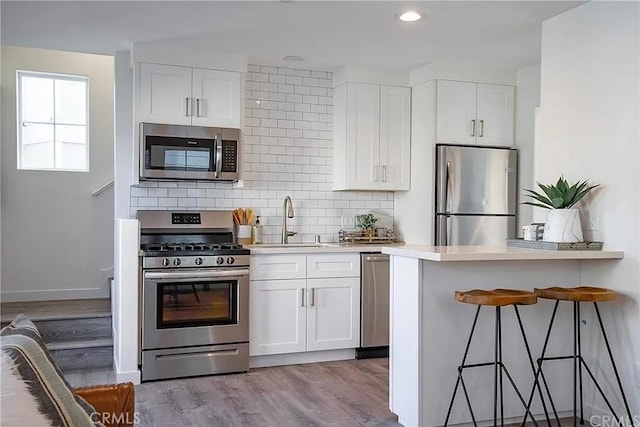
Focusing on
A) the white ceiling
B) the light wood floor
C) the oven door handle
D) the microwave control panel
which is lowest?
the light wood floor

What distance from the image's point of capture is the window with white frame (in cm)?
578

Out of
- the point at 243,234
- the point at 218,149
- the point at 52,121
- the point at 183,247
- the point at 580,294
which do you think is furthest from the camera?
the point at 52,121

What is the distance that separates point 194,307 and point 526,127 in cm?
319

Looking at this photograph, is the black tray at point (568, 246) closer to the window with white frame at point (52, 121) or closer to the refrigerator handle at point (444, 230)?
the refrigerator handle at point (444, 230)

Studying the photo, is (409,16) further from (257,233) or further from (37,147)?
(37,147)

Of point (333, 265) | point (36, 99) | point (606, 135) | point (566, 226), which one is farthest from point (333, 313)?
point (36, 99)

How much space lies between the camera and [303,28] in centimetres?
389

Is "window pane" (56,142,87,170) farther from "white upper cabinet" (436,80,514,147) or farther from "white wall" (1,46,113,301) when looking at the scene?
"white upper cabinet" (436,80,514,147)

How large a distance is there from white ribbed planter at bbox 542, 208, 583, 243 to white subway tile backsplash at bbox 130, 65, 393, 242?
231 cm

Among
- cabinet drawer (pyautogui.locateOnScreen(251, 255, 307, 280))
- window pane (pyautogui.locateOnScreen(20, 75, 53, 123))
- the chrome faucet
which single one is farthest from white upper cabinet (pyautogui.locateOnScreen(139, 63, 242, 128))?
window pane (pyautogui.locateOnScreen(20, 75, 53, 123))

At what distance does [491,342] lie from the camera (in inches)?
126

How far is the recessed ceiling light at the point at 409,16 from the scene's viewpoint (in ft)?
11.7

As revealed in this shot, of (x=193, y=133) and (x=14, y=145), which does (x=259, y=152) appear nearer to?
(x=193, y=133)

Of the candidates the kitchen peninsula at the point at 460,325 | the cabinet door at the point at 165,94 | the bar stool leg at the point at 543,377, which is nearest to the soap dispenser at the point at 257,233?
the cabinet door at the point at 165,94
